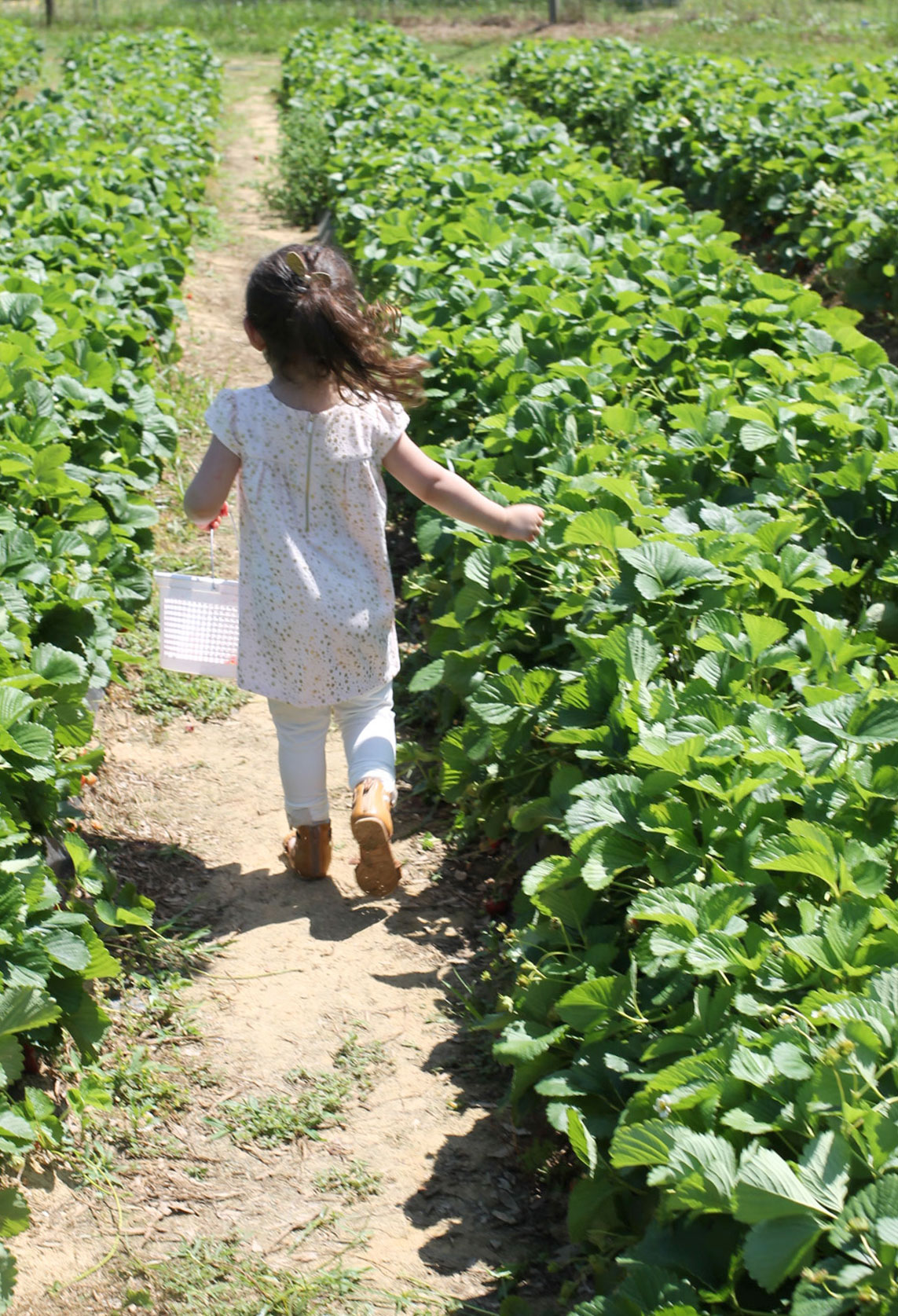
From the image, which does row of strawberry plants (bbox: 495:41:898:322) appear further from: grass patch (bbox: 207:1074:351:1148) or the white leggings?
grass patch (bbox: 207:1074:351:1148)

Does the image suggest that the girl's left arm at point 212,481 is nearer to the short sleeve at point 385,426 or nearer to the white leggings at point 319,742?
the short sleeve at point 385,426

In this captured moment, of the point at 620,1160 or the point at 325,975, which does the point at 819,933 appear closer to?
the point at 620,1160

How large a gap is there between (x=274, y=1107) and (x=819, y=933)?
55.4 inches

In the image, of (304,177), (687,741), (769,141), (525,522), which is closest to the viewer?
(687,741)

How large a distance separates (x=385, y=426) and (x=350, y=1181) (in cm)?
171

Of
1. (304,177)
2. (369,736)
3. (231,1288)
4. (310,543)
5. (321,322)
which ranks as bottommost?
(304,177)

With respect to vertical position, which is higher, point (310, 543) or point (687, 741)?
point (687, 741)

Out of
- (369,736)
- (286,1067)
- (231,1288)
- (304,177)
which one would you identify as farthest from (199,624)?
(304,177)

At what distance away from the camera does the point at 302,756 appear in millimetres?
3408

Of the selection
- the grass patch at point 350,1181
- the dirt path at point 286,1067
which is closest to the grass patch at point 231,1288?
the dirt path at point 286,1067

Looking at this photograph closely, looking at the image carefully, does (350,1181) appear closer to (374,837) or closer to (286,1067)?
(286,1067)

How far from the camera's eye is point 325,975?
10.4 feet

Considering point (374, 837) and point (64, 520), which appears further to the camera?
point (64, 520)

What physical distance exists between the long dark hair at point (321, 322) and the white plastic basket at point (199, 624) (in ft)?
2.11
